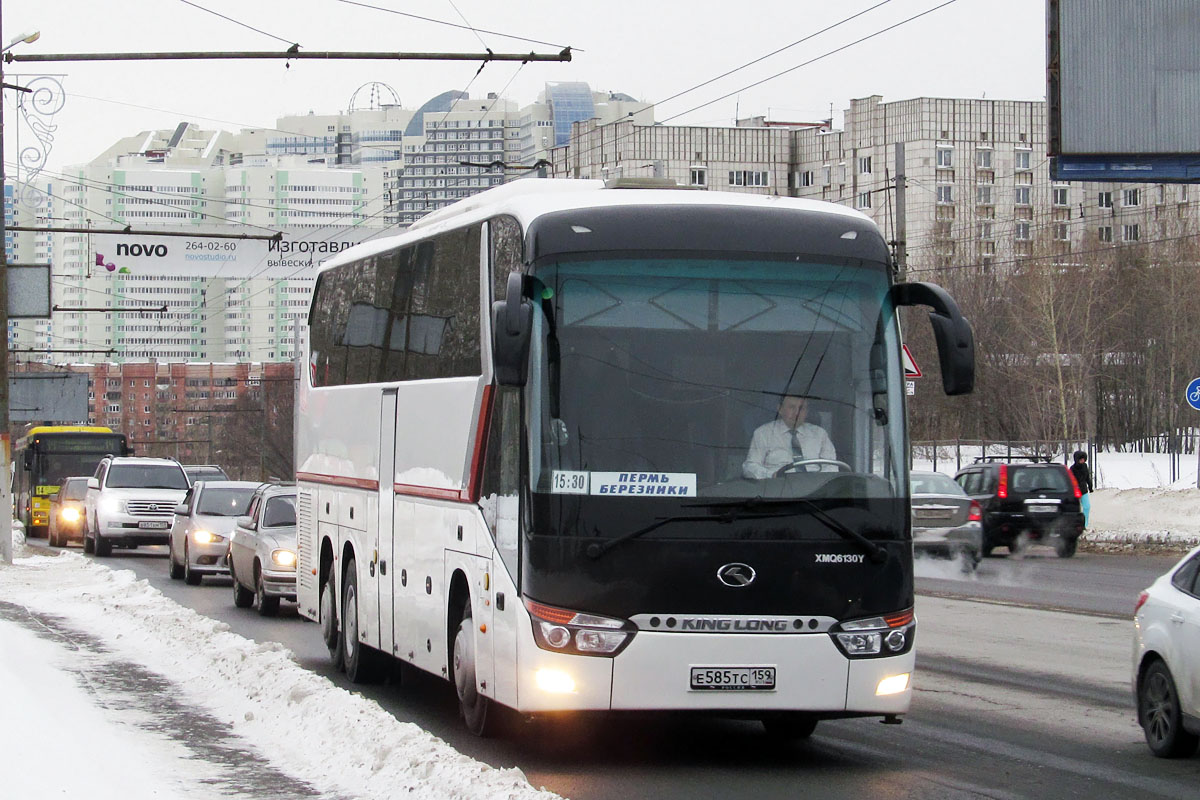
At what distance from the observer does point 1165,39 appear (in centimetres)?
3206

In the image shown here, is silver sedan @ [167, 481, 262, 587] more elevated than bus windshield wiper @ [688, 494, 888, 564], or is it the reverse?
bus windshield wiper @ [688, 494, 888, 564]

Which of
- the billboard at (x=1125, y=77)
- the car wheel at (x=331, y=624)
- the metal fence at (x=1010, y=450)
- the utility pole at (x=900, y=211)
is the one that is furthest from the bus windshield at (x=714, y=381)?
the metal fence at (x=1010, y=450)

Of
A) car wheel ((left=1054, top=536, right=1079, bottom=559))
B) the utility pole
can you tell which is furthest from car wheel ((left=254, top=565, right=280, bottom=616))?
car wheel ((left=1054, top=536, right=1079, bottom=559))

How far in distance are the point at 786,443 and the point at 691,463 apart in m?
0.53

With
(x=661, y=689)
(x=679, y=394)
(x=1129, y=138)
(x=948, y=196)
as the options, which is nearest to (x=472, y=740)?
(x=661, y=689)

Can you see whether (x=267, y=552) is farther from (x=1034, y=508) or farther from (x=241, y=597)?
(x=1034, y=508)

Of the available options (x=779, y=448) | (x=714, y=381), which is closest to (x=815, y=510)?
(x=779, y=448)

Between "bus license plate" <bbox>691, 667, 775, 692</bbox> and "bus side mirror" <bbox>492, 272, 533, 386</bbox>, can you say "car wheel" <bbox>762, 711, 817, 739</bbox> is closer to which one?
"bus license plate" <bbox>691, 667, 775, 692</bbox>

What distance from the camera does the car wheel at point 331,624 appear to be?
14.1m

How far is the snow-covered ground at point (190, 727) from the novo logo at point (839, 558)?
85.9 inches

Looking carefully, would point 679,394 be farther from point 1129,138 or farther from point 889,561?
point 1129,138

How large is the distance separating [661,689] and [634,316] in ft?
6.51

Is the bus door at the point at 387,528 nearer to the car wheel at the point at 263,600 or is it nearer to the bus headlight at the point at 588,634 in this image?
the bus headlight at the point at 588,634

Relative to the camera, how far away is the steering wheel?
9234 mm
